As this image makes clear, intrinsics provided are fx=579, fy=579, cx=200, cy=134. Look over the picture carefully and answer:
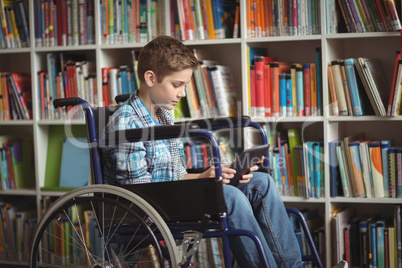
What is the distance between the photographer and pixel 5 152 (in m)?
3.12

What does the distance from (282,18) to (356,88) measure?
462mm

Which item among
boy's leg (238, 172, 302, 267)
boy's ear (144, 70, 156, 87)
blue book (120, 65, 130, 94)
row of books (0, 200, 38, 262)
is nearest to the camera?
boy's leg (238, 172, 302, 267)

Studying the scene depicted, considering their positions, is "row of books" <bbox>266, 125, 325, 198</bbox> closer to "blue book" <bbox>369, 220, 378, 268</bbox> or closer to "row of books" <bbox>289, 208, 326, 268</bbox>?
"row of books" <bbox>289, 208, 326, 268</bbox>

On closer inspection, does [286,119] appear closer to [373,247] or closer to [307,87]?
[307,87]

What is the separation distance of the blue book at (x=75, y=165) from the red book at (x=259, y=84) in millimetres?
958

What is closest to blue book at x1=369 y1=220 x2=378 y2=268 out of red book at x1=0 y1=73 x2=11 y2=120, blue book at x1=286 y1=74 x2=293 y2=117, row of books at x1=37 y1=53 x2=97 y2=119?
blue book at x1=286 y1=74 x2=293 y2=117

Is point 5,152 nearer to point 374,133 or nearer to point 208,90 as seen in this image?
point 208,90

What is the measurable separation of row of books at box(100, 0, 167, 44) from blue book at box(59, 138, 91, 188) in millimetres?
598

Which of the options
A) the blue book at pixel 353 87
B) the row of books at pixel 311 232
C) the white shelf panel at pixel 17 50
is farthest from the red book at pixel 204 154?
the white shelf panel at pixel 17 50

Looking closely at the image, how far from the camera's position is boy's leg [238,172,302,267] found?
1891mm

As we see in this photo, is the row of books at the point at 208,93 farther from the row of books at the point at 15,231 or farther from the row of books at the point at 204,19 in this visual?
the row of books at the point at 15,231

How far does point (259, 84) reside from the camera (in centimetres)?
269

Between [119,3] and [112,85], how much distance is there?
1.34ft

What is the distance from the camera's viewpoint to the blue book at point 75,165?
10.0 ft
